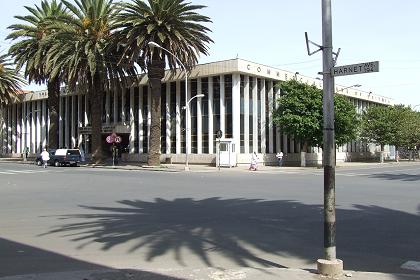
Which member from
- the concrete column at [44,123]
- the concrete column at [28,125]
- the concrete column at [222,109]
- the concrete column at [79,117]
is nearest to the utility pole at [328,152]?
the concrete column at [222,109]

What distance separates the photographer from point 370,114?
7088 cm

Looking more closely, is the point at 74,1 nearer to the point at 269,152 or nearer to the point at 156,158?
the point at 156,158

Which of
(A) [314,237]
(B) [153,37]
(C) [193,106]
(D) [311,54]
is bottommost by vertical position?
(A) [314,237]

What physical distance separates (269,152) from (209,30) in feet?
53.9

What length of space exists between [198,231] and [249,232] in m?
1.09

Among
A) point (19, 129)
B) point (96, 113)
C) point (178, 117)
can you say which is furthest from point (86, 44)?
point (19, 129)

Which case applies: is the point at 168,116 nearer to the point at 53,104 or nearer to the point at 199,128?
the point at 199,128

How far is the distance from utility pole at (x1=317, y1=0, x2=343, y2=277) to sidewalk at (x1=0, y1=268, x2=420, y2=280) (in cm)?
27

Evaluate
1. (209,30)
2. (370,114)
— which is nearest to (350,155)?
(370,114)

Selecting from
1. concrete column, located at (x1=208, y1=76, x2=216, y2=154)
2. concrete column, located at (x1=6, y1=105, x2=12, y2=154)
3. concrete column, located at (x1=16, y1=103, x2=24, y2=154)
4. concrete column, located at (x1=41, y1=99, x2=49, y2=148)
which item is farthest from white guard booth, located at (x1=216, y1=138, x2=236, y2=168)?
concrete column, located at (x1=6, y1=105, x2=12, y2=154)

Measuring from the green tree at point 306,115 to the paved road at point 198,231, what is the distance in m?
30.9

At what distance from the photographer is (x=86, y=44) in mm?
45312

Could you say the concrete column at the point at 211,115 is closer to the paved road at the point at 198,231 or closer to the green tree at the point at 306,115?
the green tree at the point at 306,115

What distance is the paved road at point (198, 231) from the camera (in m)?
8.05
